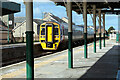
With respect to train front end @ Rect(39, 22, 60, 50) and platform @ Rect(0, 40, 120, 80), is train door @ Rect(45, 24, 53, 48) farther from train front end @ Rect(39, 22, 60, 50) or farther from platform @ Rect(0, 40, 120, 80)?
platform @ Rect(0, 40, 120, 80)

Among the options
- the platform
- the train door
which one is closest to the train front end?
the train door

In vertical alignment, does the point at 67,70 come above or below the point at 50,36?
below

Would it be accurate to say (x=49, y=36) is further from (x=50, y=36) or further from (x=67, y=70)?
(x=67, y=70)

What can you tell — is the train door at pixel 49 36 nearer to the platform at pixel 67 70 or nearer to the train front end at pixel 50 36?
the train front end at pixel 50 36

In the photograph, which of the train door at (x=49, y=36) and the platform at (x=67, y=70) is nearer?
the platform at (x=67, y=70)

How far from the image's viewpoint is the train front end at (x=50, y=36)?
2058 centimetres

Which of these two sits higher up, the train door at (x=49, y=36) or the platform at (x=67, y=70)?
the train door at (x=49, y=36)

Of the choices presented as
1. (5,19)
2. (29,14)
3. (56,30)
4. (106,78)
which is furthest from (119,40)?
(5,19)

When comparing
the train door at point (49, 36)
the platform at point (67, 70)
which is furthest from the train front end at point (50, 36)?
the platform at point (67, 70)

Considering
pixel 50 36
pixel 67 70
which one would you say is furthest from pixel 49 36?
pixel 67 70

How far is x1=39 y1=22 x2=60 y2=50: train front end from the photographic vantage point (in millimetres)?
20578

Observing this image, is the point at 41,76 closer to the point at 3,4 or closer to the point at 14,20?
the point at 3,4

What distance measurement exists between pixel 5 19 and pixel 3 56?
6051 cm

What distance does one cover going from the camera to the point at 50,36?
20.7 metres
